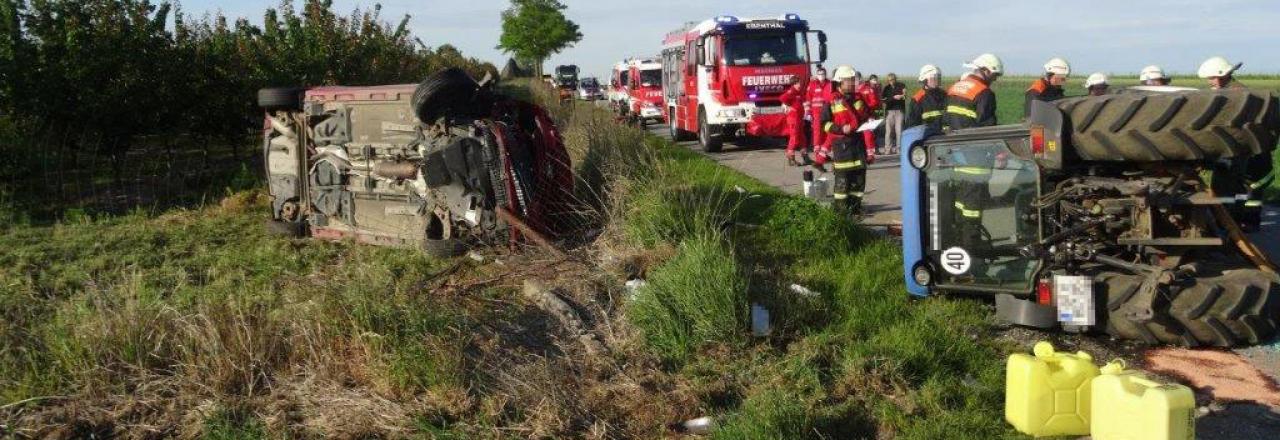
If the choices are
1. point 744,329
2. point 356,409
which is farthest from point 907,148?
point 356,409

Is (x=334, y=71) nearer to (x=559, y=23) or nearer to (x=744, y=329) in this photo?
(x=744, y=329)

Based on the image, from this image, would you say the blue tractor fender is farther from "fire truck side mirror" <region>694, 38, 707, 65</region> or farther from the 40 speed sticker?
"fire truck side mirror" <region>694, 38, 707, 65</region>

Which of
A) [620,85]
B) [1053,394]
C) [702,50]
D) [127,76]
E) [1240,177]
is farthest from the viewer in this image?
[620,85]

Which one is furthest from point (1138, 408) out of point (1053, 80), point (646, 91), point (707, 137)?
point (646, 91)

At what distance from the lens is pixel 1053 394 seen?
14.4 feet

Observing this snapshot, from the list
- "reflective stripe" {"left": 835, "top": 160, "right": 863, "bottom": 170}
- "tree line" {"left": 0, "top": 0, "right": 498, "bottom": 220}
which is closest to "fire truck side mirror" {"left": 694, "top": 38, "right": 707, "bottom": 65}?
"tree line" {"left": 0, "top": 0, "right": 498, "bottom": 220}

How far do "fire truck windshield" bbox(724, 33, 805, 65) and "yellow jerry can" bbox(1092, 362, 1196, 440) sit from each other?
14420 mm

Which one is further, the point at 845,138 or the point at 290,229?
the point at 290,229

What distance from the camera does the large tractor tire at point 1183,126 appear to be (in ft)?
16.7

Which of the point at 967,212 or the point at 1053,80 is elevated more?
the point at 1053,80

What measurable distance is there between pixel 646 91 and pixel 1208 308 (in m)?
24.2

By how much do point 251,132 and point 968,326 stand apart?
13.6 metres

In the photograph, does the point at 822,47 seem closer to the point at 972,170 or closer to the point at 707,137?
the point at 707,137

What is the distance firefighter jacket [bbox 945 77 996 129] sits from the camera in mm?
8883
